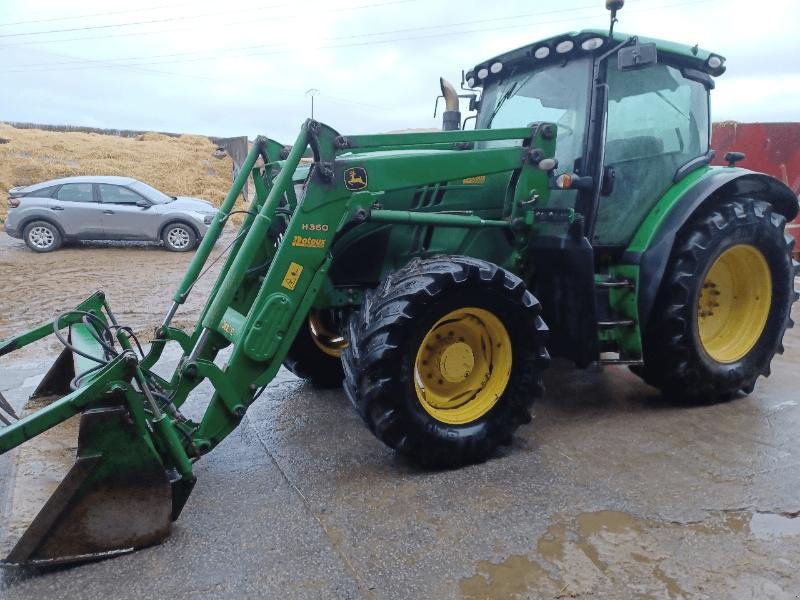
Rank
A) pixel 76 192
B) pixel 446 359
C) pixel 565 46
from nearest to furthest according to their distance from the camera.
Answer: pixel 446 359
pixel 565 46
pixel 76 192

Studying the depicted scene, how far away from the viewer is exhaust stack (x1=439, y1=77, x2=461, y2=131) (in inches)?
185

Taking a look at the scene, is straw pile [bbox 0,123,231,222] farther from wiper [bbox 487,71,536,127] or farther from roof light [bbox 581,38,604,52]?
roof light [bbox 581,38,604,52]

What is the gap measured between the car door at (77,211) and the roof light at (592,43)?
33.7 feet

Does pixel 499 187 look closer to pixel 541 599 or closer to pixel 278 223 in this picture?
pixel 278 223

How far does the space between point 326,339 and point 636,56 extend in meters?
→ 2.65

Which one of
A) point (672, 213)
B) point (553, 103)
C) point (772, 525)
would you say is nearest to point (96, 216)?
point (553, 103)

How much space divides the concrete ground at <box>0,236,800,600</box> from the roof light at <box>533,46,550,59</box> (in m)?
2.25

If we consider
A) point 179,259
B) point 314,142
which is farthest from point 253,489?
point 179,259

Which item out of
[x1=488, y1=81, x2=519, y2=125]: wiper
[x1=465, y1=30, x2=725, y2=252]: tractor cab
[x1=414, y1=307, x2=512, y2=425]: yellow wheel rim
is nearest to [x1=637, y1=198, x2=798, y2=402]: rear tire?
[x1=465, y1=30, x2=725, y2=252]: tractor cab

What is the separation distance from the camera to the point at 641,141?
4.09 metres

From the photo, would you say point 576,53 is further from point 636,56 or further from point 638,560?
A: point 638,560

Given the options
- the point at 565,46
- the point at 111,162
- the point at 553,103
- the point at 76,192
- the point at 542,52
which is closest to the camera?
the point at 565,46

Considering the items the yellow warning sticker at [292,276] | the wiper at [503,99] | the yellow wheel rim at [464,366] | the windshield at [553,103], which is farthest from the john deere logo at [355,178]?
the wiper at [503,99]

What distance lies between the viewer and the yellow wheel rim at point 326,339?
4520 mm
